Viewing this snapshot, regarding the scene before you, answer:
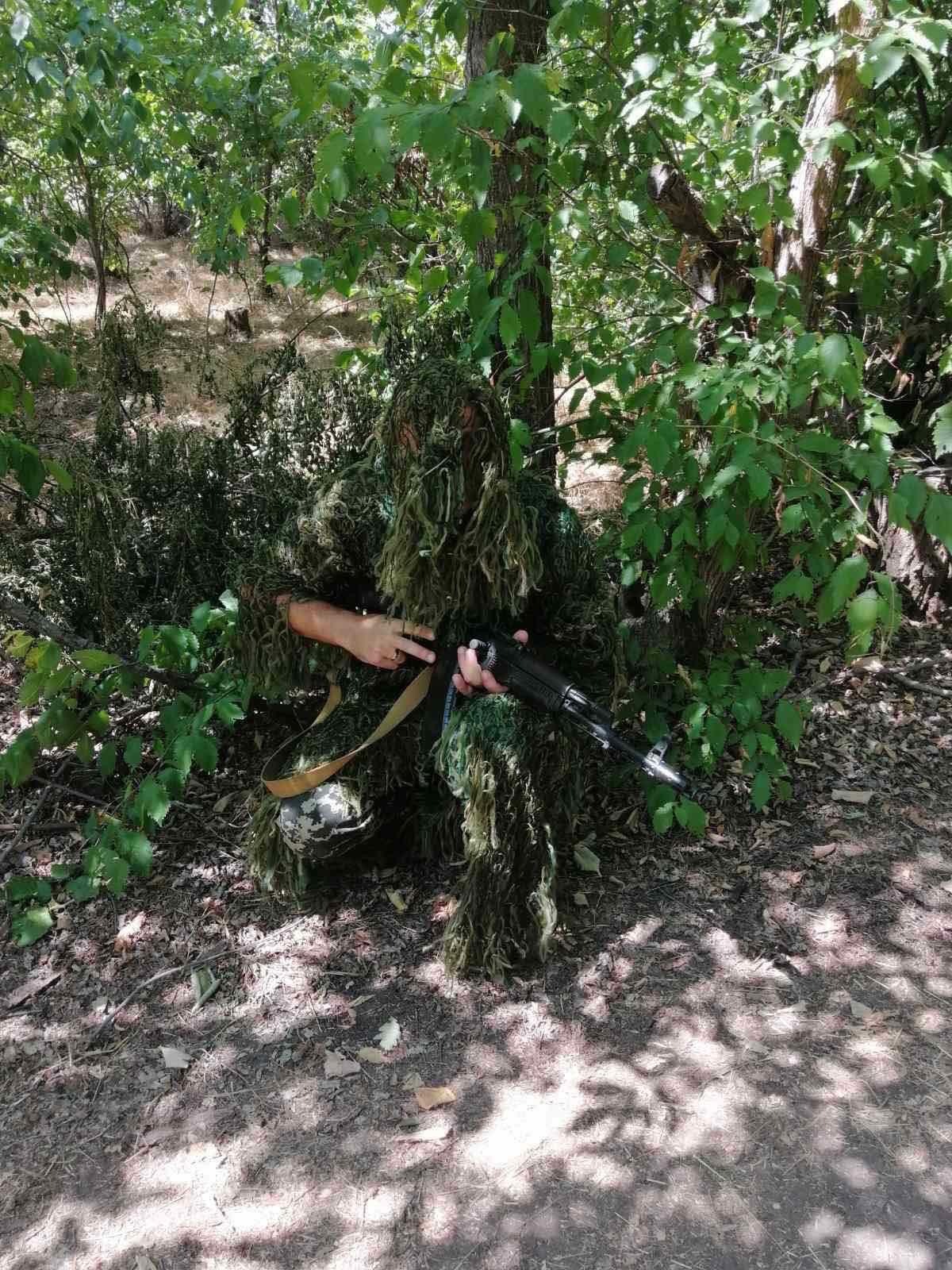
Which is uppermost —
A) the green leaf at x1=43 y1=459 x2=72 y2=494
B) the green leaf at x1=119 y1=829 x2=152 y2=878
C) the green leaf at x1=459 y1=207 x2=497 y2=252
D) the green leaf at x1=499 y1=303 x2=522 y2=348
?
the green leaf at x1=459 y1=207 x2=497 y2=252

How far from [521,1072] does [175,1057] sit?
2.82 ft

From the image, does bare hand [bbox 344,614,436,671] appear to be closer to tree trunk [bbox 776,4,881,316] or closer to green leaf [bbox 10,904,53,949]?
green leaf [bbox 10,904,53,949]

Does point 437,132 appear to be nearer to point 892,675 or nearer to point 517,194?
point 517,194

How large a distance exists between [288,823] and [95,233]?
3.77 meters

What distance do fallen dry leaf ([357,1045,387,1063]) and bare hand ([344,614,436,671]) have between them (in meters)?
0.97

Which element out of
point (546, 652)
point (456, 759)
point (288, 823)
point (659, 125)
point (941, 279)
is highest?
point (659, 125)

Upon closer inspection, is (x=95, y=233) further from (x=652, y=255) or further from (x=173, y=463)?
(x=652, y=255)

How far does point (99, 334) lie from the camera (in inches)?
138

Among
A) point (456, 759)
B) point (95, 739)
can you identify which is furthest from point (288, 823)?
point (95, 739)

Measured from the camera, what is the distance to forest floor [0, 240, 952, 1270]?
1792 mm

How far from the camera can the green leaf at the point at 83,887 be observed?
101 inches

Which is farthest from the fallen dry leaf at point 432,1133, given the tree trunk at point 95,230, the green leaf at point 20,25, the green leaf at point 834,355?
the tree trunk at point 95,230

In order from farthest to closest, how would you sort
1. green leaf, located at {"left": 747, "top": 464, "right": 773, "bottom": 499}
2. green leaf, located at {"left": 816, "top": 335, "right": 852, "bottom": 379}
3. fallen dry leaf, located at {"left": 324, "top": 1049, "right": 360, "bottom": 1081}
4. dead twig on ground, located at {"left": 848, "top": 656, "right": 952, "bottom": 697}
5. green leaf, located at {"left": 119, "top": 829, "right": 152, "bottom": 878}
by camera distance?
dead twig on ground, located at {"left": 848, "top": 656, "right": 952, "bottom": 697}
green leaf, located at {"left": 119, "top": 829, "right": 152, "bottom": 878}
fallen dry leaf, located at {"left": 324, "top": 1049, "right": 360, "bottom": 1081}
green leaf, located at {"left": 747, "top": 464, "right": 773, "bottom": 499}
green leaf, located at {"left": 816, "top": 335, "right": 852, "bottom": 379}

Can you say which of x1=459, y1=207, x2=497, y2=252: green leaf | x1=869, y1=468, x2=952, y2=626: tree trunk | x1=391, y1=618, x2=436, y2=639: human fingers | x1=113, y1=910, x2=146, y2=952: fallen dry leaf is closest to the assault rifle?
x1=391, y1=618, x2=436, y2=639: human fingers
